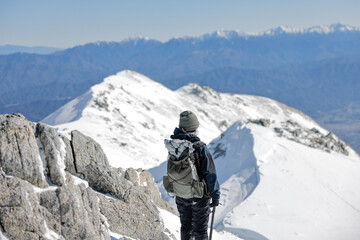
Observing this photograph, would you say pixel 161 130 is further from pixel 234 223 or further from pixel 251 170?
pixel 234 223

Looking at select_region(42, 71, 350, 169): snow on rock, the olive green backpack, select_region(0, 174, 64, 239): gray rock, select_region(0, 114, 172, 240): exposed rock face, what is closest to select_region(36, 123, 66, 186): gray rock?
select_region(0, 114, 172, 240): exposed rock face

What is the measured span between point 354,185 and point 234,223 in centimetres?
1339

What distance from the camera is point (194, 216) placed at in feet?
24.2

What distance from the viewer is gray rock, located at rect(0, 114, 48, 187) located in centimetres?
726

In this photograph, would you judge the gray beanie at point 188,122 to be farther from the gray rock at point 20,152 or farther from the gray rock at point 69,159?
the gray rock at point 69,159

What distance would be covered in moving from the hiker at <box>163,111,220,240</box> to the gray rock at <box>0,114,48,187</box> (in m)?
3.57

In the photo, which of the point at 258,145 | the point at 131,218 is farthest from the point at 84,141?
the point at 258,145

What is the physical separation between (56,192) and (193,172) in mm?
3733

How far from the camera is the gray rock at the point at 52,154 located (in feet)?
26.8

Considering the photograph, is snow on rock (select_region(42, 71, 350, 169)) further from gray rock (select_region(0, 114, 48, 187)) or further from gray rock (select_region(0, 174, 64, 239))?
gray rock (select_region(0, 174, 64, 239))

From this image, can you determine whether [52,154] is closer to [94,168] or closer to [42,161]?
[42,161]

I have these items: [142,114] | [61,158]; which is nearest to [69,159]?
[61,158]

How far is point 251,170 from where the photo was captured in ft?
92.8

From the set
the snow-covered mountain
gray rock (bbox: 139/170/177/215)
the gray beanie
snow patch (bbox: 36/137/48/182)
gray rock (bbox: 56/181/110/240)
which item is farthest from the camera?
the snow-covered mountain
